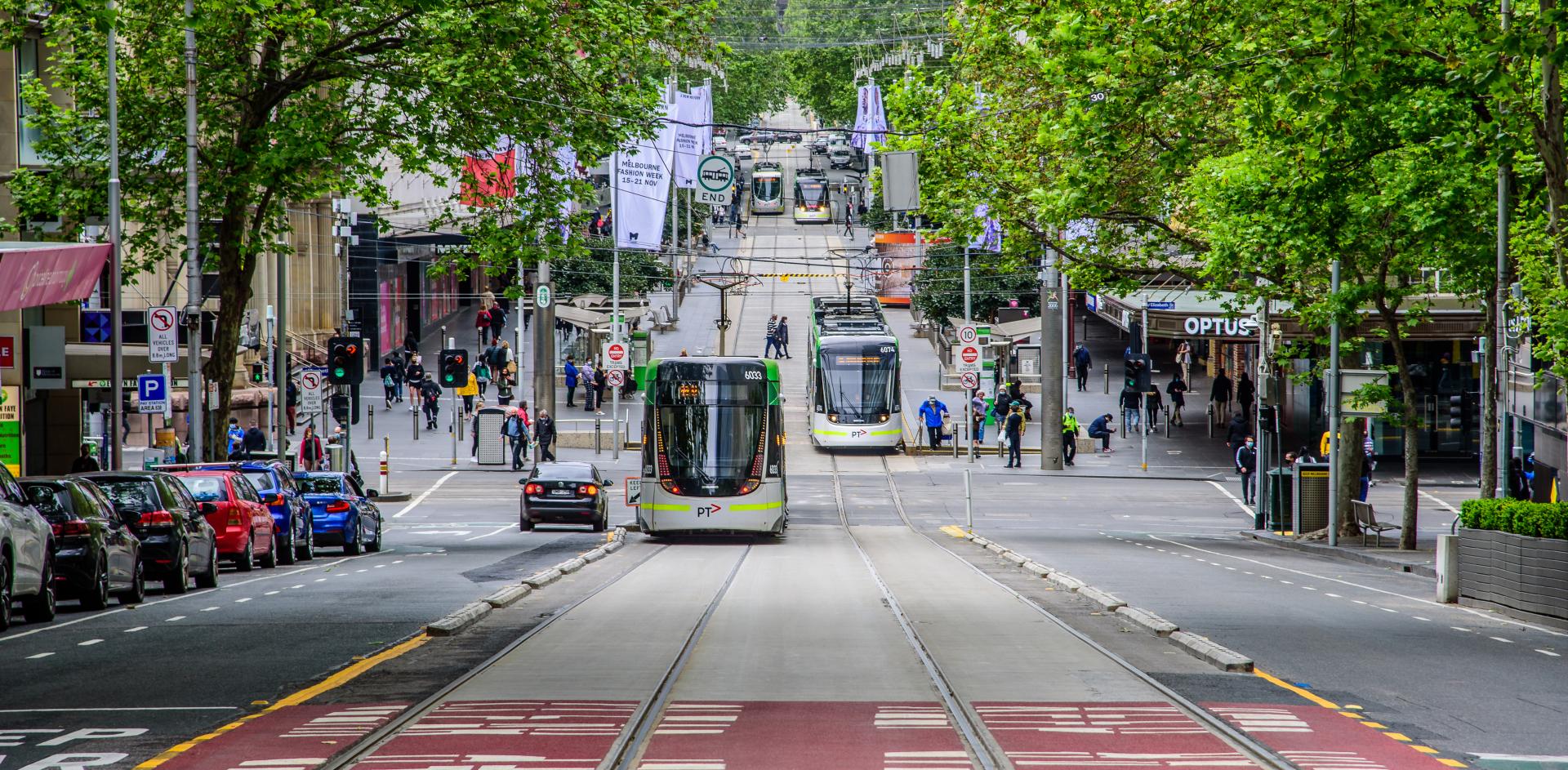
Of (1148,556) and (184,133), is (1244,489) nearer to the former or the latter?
(1148,556)

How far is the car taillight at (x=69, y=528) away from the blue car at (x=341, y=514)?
34.5ft

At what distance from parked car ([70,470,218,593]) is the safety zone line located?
6.22 meters

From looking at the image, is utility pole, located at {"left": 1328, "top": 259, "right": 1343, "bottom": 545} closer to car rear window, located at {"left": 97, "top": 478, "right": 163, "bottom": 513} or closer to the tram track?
the tram track

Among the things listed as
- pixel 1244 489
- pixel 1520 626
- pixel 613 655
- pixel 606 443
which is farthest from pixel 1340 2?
pixel 606 443

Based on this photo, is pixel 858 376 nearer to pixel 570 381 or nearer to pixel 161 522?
pixel 570 381

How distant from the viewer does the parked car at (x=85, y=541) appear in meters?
17.5

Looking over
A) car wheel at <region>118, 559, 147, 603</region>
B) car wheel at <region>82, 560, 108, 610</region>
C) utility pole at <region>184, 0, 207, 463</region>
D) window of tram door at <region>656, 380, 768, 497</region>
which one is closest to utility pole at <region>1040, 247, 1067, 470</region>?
window of tram door at <region>656, 380, 768, 497</region>

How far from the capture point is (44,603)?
16.6 m

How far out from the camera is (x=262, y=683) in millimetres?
12180

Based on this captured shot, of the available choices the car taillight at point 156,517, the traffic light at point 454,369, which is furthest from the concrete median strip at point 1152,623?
the traffic light at point 454,369

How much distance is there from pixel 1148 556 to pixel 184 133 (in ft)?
54.9

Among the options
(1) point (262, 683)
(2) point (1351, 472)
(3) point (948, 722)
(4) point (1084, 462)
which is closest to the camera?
(3) point (948, 722)

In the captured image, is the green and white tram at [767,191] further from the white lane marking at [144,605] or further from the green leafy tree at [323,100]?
the white lane marking at [144,605]

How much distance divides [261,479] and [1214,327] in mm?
28574
